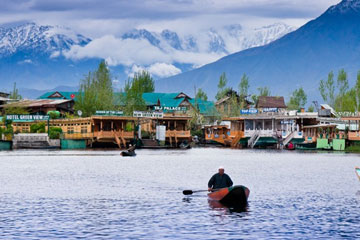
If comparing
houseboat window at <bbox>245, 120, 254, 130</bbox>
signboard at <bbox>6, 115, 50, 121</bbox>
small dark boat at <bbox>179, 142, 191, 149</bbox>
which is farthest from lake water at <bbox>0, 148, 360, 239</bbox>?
houseboat window at <bbox>245, 120, 254, 130</bbox>

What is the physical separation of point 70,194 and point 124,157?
4872 cm

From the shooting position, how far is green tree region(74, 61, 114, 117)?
5640 inches

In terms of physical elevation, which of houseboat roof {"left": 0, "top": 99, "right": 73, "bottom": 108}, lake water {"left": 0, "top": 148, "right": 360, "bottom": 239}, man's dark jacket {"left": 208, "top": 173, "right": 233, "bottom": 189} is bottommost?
lake water {"left": 0, "top": 148, "right": 360, "bottom": 239}

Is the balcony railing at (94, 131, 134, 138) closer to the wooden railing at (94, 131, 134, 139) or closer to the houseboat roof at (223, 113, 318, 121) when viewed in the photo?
the wooden railing at (94, 131, 134, 139)

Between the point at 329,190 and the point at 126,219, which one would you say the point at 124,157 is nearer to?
the point at 329,190

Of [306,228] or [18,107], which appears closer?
[306,228]

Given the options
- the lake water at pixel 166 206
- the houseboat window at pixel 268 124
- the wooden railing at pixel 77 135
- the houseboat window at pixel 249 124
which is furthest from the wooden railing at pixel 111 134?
the lake water at pixel 166 206

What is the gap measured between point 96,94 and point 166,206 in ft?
357

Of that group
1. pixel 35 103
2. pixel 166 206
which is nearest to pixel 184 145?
pixel 35 103

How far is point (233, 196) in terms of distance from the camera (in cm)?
3925

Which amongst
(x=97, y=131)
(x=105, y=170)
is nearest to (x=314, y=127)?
(x=97, y=131)

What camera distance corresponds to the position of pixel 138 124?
427ft

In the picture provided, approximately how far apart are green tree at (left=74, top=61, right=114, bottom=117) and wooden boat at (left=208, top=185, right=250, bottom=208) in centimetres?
10433

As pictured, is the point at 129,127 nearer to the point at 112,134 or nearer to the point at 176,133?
the point at 176,133
